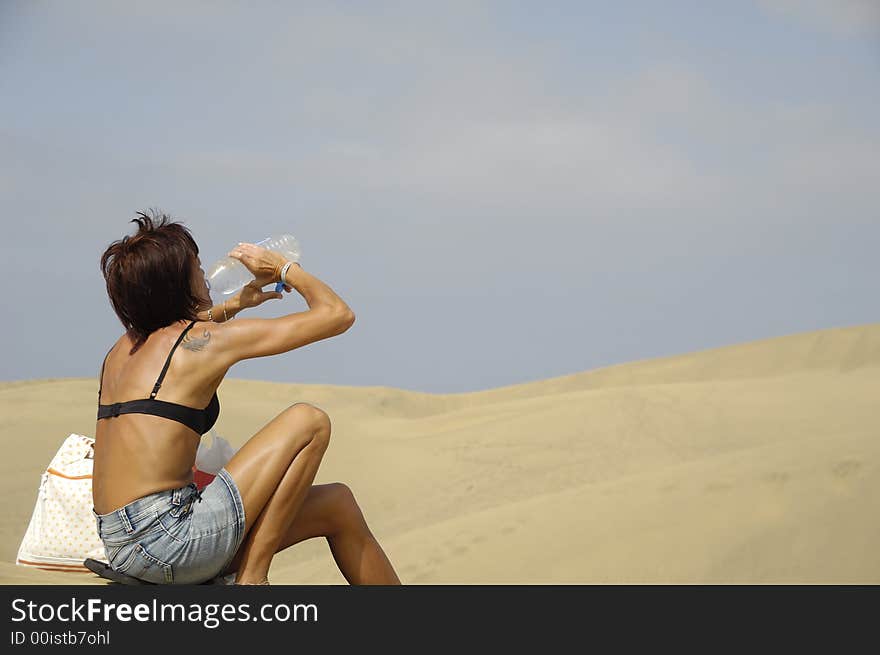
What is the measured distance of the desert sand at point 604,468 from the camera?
6027 mm

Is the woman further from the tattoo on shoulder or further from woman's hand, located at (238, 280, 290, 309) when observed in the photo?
woman's hand, located at (238, 280, 290, 309)

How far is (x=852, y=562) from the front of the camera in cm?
562

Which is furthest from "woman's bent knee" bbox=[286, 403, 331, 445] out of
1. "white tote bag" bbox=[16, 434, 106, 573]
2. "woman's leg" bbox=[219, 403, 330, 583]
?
"white tote bag" bbox=[16, 434, 106, 573]

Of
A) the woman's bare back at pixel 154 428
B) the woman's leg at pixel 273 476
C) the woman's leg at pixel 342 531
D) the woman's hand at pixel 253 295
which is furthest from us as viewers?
the woman's hand at pixel 253 295

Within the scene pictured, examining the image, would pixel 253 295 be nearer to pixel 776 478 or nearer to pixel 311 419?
pixel 311 419

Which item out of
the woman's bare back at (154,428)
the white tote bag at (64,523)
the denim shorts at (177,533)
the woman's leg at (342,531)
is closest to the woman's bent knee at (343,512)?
the woman's leg at (342,531)

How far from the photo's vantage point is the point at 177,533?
380 cm

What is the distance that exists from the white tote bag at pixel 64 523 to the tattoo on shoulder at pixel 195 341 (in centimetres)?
94

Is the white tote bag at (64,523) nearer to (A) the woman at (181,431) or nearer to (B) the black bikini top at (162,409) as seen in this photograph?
(A) the woman at (181,431)

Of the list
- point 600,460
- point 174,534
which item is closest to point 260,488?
point 174,534

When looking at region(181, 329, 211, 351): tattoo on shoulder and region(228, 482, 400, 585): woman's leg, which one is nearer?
region(181, 329, 211, 351): tattoo on shoulder

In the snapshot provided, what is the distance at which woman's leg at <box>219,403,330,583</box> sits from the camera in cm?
394

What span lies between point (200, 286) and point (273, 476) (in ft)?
2.54

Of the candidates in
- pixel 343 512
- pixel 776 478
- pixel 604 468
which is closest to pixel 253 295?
pixel 343 512
